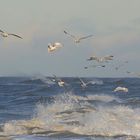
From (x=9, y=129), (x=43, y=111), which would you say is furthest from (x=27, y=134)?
(x=43, y=111)

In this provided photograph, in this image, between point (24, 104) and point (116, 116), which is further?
point (24, 104)

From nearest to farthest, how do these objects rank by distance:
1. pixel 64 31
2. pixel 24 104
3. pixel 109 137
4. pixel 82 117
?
1. pixel 64 31
2. pixel 109 137
3. pixel 82 117
4. pixel 24 104

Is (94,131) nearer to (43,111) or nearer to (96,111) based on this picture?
(96,111)

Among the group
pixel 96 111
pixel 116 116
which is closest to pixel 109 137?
pixel 116 116

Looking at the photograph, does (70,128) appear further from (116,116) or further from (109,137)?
(116,116)

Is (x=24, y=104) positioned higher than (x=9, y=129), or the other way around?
(x=24, y=104)

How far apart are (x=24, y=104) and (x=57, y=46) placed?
23.5m

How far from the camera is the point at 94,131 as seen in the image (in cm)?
2852

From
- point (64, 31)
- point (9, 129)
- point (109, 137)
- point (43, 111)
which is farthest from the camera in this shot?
point (43, 111)

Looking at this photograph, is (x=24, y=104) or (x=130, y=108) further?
(x=24, y=104)

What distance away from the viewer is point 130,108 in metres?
40.7

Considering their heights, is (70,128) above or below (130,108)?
below

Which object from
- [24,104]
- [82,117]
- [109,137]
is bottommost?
[109,137]

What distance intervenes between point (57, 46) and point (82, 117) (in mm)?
8755
